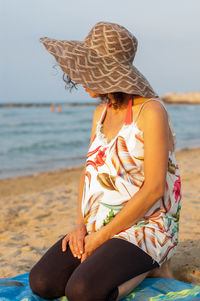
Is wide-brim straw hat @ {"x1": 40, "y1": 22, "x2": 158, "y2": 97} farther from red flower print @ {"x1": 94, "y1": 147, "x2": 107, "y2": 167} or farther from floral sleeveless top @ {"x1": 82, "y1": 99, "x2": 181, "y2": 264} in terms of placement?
red flower print @ {"x1": 94, "y1": 147, "x2": 107, "y2": 167}

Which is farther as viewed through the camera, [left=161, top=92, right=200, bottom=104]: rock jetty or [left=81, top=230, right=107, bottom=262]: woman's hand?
[left=161, top=92, right=200, bottom=104]: rock jetty

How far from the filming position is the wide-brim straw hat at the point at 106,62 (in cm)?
205

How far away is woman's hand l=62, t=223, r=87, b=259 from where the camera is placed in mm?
2139

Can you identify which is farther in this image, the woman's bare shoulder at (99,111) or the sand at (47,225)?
the sand at (47,225)

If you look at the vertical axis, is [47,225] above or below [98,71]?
below

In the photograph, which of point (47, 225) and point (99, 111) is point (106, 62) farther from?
point (47, 225)

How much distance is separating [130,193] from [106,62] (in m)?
0.75

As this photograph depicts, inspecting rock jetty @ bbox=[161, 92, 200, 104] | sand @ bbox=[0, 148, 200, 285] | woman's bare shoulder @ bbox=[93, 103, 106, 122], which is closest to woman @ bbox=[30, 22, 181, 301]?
woman's bare shoulder @ bbox=[93, 103, 106, 122]

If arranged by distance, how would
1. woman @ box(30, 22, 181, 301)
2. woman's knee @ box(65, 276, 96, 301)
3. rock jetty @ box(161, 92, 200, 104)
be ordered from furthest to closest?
1. rock jetty @ box(161, 92, 200, 104)
2. woman @ box(30, 22, 181, 301)
3. woman's knee @ box(65, 276, 96, 301)

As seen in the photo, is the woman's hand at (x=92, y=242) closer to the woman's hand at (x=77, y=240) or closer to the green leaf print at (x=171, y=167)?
the woman's hand at (x=77, y=240)

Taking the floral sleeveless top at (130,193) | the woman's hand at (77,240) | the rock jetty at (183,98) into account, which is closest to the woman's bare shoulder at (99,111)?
the floral sleeveless top at (130,193)

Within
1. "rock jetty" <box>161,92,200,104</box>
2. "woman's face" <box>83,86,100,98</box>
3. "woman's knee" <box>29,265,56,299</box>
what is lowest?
"rock jetty" <box>161,92,200,104</box>

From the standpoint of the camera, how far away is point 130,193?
2.08 metres

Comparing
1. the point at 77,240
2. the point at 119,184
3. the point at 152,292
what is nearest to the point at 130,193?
the point at 119,184
